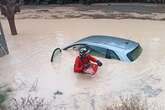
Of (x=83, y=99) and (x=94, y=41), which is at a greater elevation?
(x=94, y=41)

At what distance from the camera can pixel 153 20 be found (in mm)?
25453

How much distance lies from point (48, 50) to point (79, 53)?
317cm

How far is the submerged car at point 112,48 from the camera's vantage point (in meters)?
17.4

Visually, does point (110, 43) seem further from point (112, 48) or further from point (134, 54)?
point (134, 54)

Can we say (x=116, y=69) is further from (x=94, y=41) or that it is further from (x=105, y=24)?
(x=105, y=24)

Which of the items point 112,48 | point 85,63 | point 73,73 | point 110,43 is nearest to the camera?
point 112,48

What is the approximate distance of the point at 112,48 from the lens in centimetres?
1753

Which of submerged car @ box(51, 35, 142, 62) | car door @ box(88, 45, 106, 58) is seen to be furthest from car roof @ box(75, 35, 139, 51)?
car door @ box(88, 45, 106, 58)

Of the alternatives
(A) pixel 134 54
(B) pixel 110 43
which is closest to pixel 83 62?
(B) pixel 110 43

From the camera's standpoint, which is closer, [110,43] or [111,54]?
[111,54]

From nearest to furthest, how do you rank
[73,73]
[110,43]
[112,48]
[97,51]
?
[112,48], [110,43], [97,51], [73,73]

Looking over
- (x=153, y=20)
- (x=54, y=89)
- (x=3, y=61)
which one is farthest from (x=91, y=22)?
(x=54, y=89)

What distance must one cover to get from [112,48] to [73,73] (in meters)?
1.67

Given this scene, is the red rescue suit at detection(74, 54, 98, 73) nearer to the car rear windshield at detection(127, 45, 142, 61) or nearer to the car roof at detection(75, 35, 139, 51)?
the car roof at detection(75, 35, 139, 51)
